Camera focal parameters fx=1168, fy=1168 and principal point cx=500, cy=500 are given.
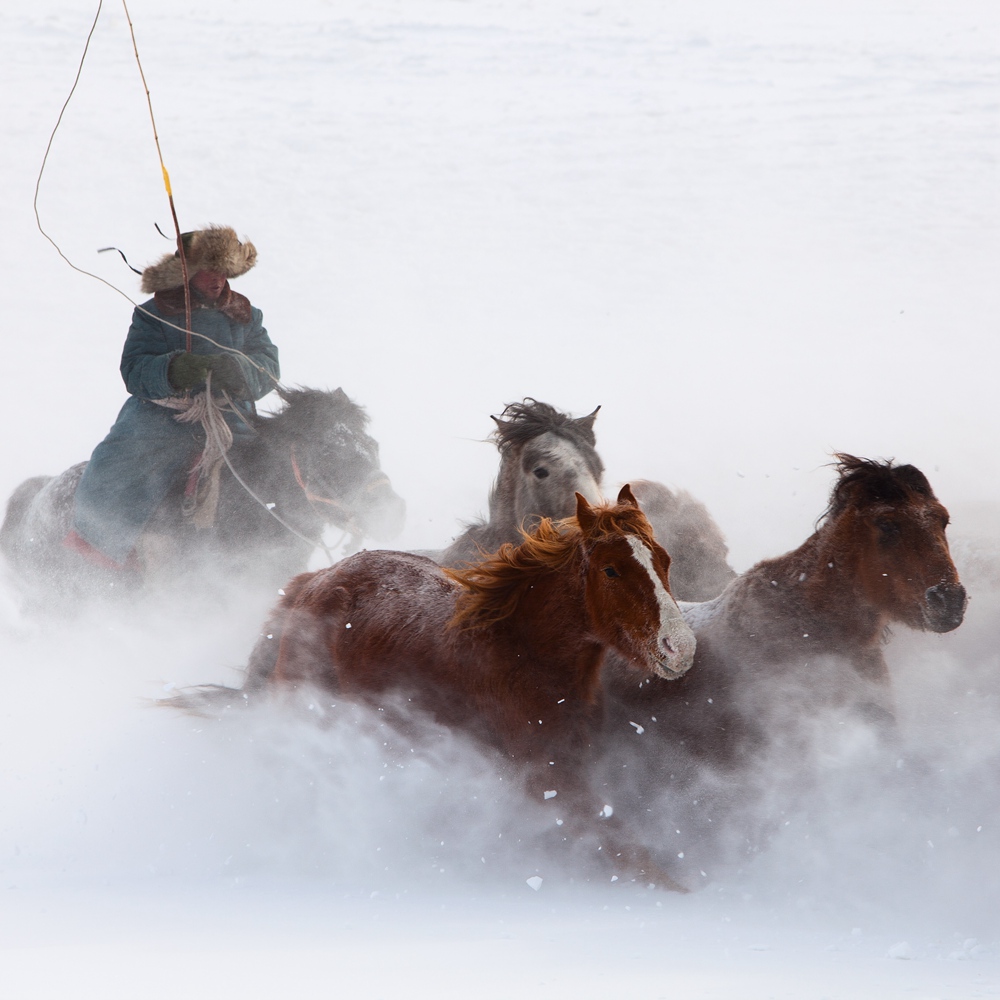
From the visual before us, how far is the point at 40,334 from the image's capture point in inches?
540

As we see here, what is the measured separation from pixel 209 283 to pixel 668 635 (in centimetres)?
354

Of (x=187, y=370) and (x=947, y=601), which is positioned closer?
(x=947, y=601)

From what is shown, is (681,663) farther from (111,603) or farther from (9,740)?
(111,603)

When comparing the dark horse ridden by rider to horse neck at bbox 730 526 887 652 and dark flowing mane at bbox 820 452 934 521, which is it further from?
dark flowing mane at bbox 820 452 934 521

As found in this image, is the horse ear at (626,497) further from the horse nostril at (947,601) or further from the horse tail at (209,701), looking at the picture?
the horse tail at (209,701)

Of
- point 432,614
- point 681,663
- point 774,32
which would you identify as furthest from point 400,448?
point 774,32

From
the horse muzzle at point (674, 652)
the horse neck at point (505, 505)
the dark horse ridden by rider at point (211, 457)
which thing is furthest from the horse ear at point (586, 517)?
the dark horse ridden by rider at point (211, 457)

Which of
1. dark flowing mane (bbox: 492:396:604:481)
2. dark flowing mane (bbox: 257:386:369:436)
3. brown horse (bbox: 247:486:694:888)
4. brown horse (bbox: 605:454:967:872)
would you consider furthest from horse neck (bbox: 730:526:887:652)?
dark flowing mane (bbox: 257:386:369:436)

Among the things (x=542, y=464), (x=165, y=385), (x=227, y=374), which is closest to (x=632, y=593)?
(x=542, y=464)

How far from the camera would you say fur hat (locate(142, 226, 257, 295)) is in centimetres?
571

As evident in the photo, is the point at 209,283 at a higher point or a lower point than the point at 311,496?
higher

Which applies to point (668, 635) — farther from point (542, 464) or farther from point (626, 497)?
point (542, 464)

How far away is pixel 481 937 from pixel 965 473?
501cm

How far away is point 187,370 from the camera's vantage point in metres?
5.61
